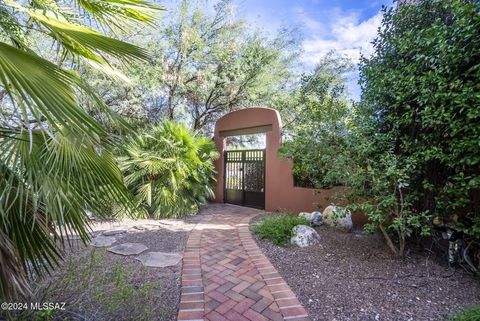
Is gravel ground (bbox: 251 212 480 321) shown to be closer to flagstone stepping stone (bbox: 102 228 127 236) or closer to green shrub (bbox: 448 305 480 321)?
green shrub (bbox: 448 305 480 321)

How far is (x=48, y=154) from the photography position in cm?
178

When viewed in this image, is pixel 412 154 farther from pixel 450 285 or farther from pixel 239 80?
pixel 239 80

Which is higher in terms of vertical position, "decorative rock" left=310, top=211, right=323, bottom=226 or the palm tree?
the palm tree

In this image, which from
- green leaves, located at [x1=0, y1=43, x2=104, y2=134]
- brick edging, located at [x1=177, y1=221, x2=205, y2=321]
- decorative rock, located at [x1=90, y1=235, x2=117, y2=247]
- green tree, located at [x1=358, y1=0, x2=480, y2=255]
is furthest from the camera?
decorative rock, located at [x1=90, y1=235, x2=117, y2=247]

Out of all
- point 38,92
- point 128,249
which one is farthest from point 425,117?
point 128,249

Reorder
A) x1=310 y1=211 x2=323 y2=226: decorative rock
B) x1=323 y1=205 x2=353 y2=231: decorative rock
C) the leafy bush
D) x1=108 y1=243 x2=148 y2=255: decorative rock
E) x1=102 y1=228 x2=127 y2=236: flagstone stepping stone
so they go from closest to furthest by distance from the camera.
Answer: x1=323 y1=205 x2=353 y2=231: decorative rock < x1=108 y1=243 x2=148 y2=255: decorative rock < x1=102 y1=228 x2=127 y2=236: flagstone stepping stone < x1=310 y1=211 x2=323 y2=226: decorative rock < the leafy bush

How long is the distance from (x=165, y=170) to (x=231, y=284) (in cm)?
399

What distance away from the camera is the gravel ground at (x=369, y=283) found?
7.48ft

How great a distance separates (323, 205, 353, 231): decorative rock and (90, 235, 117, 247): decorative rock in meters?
3.48

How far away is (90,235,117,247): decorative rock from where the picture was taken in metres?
4.04

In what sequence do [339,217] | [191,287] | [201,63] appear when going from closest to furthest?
[191,287], [339,217], [201,63]

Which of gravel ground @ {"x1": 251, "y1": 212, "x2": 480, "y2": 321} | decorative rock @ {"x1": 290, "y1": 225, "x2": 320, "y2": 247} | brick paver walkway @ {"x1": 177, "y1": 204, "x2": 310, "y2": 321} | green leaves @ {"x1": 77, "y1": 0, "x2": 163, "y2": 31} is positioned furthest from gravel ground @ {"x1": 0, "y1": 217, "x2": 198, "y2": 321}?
green leaves @ {"x1": 77, "y1": 0, "x2": 163, "y2": 31}

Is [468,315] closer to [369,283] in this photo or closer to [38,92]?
[369,283]

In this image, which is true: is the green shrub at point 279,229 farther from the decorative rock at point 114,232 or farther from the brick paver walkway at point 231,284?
the decorative rock at point 114,232
